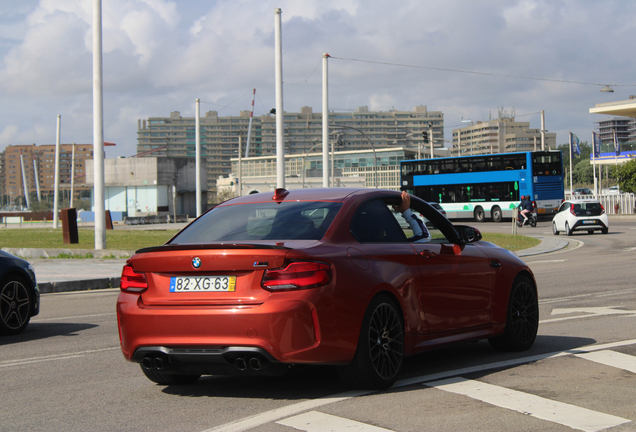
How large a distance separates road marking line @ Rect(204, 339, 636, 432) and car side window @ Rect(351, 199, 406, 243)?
3.67 ft

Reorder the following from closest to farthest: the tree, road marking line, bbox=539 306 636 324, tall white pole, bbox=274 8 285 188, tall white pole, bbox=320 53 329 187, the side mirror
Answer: the side mirror, road marking line, bbox=539 306 636 324, tall white pole, bbox=274 8 285 188, tall white pole, bbox=320 53 329 187, the tree

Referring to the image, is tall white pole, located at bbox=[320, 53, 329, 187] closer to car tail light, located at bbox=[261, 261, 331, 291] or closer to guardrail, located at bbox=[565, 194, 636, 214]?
car tail light, located at bbox=[261, 261, 331, 291]

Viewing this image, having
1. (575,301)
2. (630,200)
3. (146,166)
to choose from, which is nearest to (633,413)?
→ (575,301)

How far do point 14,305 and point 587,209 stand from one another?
29.5 meters

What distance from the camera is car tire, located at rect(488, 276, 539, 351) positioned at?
7008mm

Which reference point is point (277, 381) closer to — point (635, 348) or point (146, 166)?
point (635, 348)

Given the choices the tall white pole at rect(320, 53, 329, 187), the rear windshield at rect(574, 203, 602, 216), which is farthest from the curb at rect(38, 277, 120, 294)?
the rear windshield at rect(574, 203, 602, 216)

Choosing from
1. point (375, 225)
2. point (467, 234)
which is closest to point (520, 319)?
point (467, 234)

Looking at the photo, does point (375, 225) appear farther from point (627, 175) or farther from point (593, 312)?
point (627, 175)

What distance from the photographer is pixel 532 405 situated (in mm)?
4957

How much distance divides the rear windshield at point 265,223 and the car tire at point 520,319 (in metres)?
2.38

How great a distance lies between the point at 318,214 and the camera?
5637 millimetres

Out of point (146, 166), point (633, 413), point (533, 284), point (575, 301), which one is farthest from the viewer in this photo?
point (146, 166)

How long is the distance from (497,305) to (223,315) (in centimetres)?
298
